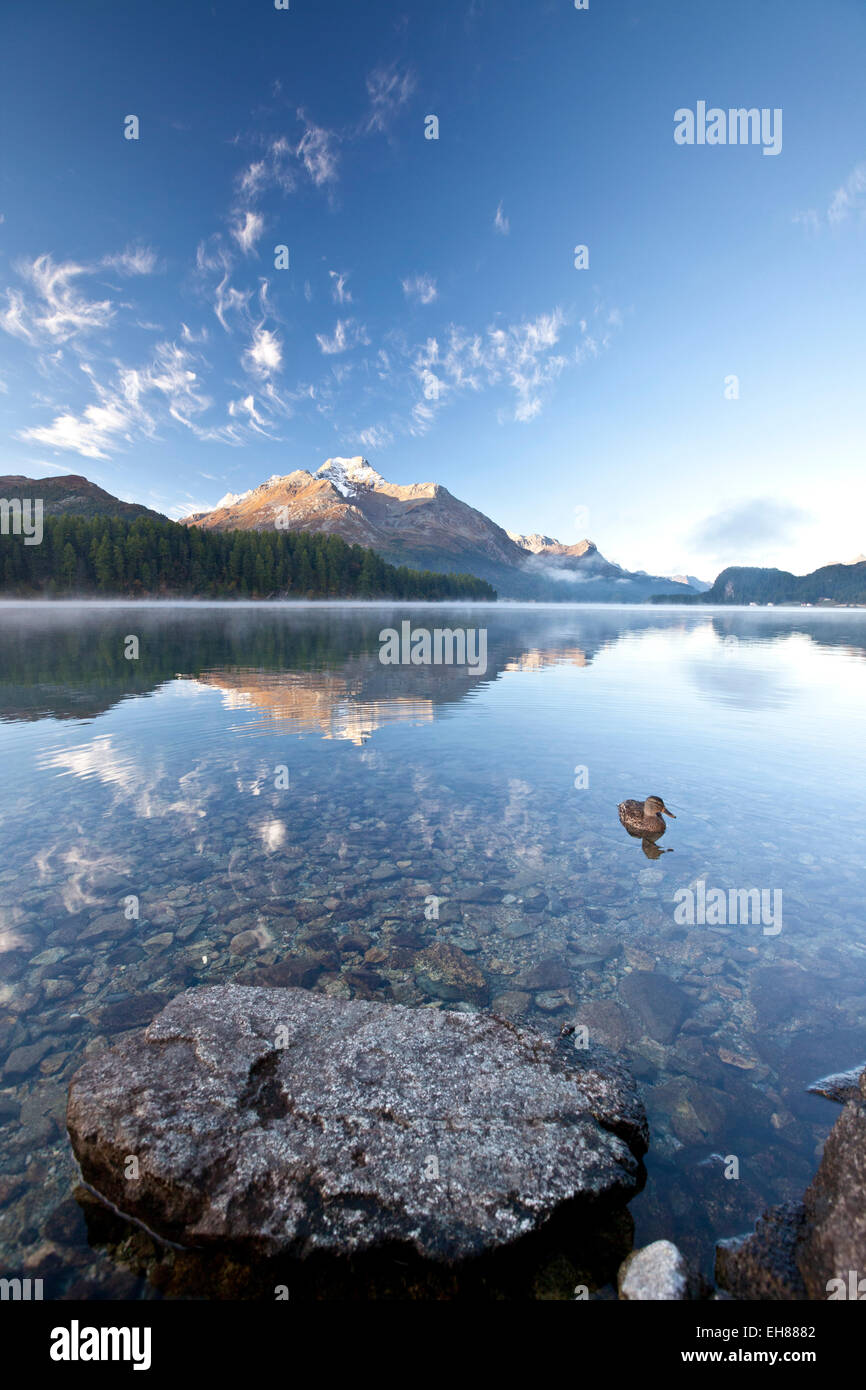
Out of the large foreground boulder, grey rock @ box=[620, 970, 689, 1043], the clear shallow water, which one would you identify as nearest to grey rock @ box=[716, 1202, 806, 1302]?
the clear shallow water

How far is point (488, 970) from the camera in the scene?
366 inches

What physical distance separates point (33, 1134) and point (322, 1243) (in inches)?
166

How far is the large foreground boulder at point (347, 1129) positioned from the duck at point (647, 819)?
8708mm

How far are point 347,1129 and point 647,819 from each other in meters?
11.5

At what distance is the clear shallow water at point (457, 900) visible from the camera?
20.5 feet

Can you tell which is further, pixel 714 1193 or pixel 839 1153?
pixel 714 1193

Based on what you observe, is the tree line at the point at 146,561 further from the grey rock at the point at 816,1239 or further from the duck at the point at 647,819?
the grey rock at the point at 816,1239

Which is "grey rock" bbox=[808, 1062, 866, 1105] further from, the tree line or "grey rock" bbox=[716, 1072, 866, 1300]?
the tree line

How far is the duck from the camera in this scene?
1431 cm

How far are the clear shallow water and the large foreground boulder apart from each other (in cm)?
71

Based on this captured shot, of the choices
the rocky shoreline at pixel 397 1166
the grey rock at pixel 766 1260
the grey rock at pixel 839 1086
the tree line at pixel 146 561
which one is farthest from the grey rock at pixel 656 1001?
the tree line at pixel 146 561
